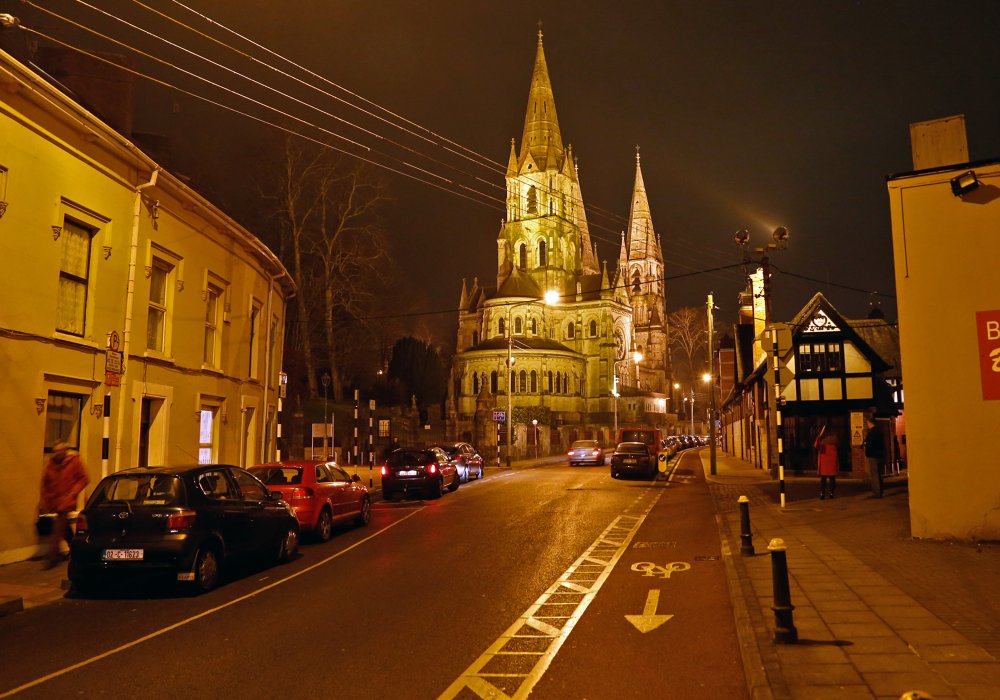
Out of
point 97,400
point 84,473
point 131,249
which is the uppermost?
point 131,249

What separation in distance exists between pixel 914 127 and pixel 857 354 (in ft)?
58.2

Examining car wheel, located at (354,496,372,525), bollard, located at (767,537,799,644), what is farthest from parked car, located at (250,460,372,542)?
bollard, located at (767,537,799,644)

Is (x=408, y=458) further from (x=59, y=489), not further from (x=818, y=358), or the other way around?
(x=818, y=358)

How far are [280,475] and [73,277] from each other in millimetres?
5010

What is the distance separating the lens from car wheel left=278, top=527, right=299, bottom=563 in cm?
1149

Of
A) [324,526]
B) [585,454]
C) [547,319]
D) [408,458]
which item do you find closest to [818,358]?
[585,454]

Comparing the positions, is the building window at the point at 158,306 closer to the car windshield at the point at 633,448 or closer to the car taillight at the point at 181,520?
the car taillight at the point at 181,520

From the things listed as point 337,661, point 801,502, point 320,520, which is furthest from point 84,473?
point 801,502

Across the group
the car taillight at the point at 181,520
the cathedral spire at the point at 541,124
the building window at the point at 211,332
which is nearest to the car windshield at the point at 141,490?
the car taillight at the point at 181,520

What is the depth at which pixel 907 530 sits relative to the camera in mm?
12805

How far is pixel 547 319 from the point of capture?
301ft

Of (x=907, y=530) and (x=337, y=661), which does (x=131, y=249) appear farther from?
(x=907, y=530)

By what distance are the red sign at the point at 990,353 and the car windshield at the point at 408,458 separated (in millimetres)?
14798

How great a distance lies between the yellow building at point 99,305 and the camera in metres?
11.4
